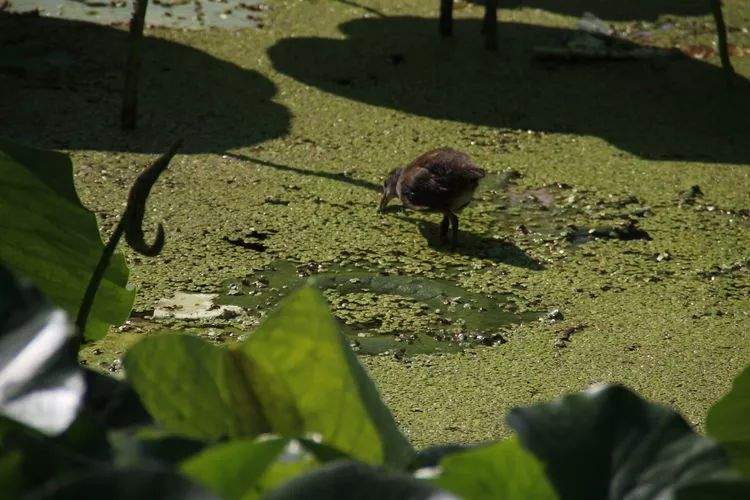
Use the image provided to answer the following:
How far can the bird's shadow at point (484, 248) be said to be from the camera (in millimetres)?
2977

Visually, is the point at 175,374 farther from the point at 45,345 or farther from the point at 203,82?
the point at 203,82

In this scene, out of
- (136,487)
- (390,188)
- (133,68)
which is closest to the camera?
(136,487)

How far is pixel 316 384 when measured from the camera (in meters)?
0.54

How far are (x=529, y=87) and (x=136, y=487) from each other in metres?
3.83

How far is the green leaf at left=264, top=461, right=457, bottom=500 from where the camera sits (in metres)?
0.39

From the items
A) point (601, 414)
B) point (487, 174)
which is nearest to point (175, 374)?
point (601, 414)

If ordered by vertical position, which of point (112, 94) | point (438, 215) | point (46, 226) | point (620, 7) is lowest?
point (438, 215)

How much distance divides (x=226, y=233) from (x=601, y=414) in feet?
8.25

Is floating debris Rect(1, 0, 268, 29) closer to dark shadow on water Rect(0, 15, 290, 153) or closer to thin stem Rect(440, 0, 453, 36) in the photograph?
dark shadow on water Rect(0, 15, 290, 153)

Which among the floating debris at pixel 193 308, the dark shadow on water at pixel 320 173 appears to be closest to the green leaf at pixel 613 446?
the floating debris at pixel 193 308

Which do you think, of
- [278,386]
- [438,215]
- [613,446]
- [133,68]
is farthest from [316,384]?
[133,68]

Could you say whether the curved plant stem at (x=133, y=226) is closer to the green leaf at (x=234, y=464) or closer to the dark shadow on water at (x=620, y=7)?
the green leaf at (x=234, y=464)

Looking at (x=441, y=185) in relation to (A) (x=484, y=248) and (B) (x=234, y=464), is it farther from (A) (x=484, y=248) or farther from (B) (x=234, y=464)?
(B) (x=234, y=464)

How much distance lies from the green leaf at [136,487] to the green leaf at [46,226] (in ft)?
1.59
